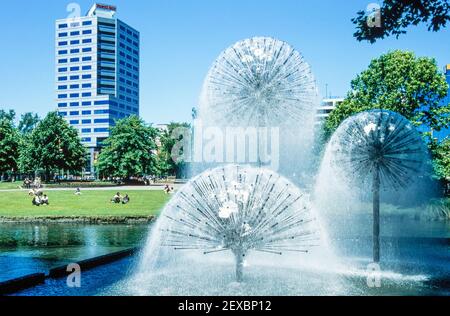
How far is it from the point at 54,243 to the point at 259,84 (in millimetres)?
12349

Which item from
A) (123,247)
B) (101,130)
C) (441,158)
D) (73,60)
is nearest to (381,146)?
(123,247)

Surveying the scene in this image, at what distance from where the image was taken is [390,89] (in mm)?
40531

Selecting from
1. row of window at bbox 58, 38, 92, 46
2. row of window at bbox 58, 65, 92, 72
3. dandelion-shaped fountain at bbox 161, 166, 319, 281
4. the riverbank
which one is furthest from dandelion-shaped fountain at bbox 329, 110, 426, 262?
row of window at bbox 58, 65, 92, 72

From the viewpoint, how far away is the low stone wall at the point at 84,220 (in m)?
32.2

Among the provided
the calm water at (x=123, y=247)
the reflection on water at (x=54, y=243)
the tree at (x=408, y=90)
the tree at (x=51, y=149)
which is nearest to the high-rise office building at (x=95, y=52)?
the tree at (x=51, y=149)

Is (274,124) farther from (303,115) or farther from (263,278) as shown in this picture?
(263,278)

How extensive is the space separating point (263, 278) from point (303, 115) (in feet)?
31.8

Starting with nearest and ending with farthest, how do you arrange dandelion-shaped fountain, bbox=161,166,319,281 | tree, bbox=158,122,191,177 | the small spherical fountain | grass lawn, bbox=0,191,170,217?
1. dandelion-shaped fountain, bbox=161,166,319,281
2. the small spherical fountain
3. grass lawn, bbox=0,191,170,217
4. tree, bbox=158,122,191,177

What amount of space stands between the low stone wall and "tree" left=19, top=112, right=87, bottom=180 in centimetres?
4865

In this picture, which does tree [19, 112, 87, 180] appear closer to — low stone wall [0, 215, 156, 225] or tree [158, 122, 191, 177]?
tree [158, 122, 191, 177]

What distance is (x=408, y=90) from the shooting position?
129 feet

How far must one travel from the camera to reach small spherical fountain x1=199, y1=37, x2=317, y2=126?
19.7 meters

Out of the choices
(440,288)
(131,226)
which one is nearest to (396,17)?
(440,288)

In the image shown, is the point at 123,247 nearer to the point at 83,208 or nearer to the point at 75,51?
the point at 83,208
